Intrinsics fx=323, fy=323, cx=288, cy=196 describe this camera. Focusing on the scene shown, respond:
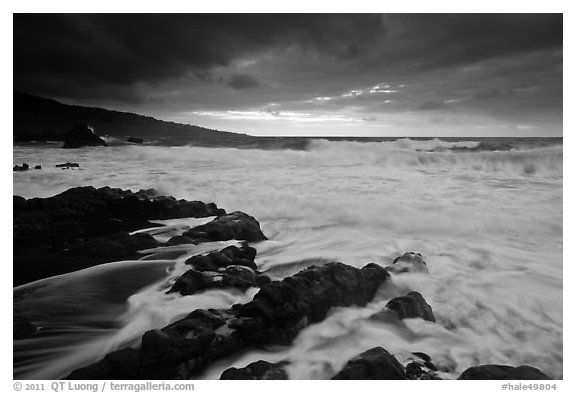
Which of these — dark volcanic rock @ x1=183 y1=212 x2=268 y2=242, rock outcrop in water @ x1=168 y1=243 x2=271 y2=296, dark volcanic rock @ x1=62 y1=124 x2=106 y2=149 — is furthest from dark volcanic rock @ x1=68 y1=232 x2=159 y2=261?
dark volcanic rock @ x1=62 y1=124 x2=106 y2=149

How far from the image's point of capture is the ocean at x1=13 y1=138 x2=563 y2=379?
224 centimetres

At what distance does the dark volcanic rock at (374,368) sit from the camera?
1.88 m

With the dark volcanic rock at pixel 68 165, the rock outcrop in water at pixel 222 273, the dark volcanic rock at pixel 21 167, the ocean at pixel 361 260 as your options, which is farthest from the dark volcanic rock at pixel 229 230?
the dark volcanic rock at pixel 68 165

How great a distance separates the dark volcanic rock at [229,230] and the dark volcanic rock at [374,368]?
223 centimetres

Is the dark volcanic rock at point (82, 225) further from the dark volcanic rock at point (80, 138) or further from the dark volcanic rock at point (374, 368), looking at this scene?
the dark volcanic rock at point (80, 138)

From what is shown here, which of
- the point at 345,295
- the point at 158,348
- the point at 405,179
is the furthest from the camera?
the point at 405,179

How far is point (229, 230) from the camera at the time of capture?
3.88 m

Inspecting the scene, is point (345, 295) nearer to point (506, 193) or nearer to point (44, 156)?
point (506, 193)

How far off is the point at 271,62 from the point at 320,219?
2.24m

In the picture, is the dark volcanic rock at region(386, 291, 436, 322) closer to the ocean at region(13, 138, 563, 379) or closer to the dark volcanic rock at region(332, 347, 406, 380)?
the ocean at region(13, 138, 563, 379)

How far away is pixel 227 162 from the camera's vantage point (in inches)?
353

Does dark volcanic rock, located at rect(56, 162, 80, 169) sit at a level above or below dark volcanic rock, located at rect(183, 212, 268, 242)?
above

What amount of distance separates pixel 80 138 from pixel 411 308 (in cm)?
1019
